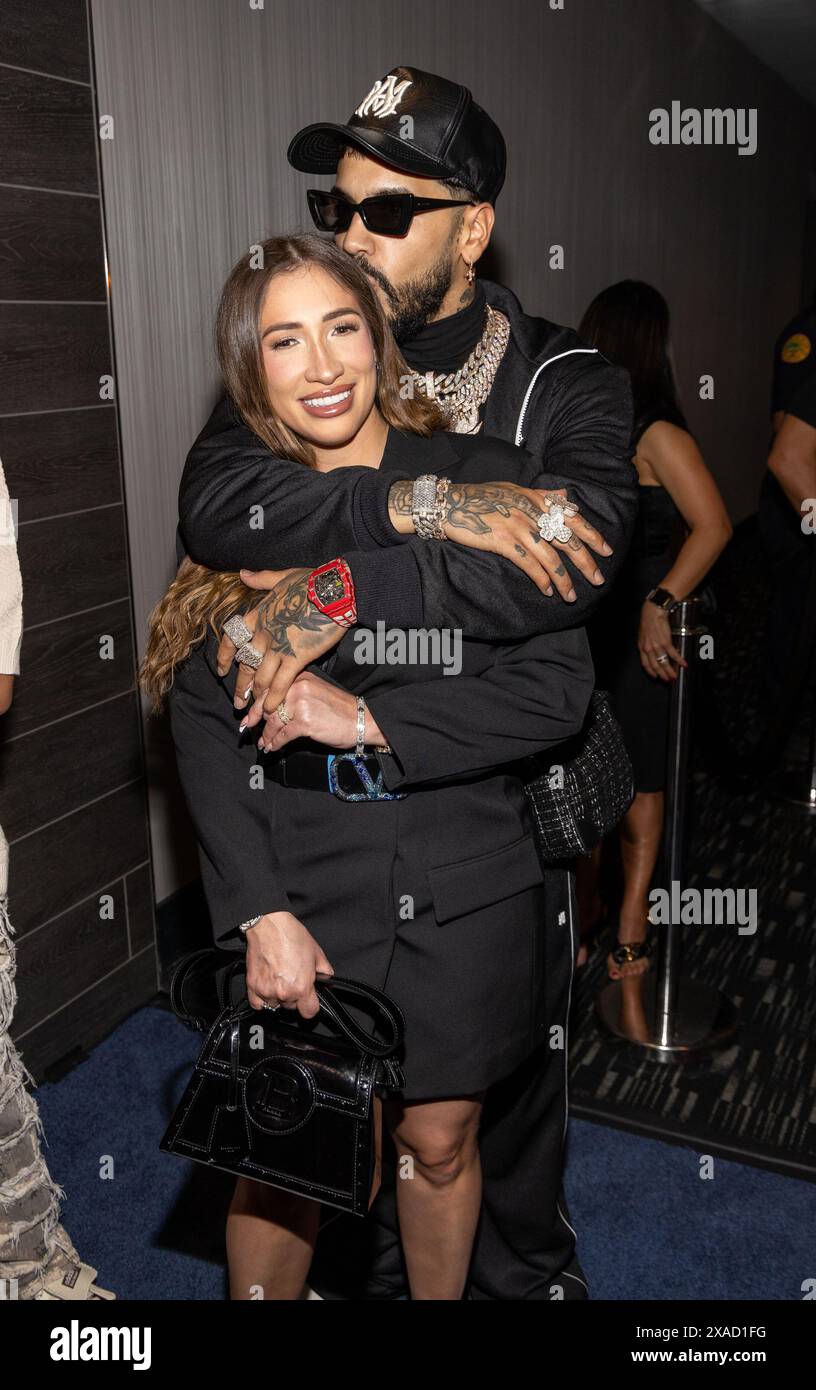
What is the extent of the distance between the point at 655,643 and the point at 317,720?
1.66 meters

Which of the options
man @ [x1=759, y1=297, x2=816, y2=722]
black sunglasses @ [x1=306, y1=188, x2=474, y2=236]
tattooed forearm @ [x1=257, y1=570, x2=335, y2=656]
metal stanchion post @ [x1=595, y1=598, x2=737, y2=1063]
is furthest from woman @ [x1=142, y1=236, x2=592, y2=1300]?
man @ [x1=759, y1=297, x2=816, y2=722]

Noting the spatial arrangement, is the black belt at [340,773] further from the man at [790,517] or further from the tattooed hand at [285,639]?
the man at [790,517]

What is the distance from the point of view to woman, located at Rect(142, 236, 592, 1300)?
1593 mm

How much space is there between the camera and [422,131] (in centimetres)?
185

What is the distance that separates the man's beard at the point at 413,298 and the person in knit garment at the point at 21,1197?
0.76 metres

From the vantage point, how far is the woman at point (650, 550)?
9.94ft

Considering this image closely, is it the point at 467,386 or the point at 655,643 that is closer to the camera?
the point at 467,386

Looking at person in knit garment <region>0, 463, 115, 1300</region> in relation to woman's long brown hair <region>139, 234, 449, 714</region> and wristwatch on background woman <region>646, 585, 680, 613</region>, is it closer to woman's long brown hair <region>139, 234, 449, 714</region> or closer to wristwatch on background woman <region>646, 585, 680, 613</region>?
woman's long brown hair <region>139, 234, 449, 714</region>

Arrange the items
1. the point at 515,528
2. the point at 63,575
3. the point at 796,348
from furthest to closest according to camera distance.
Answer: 1. the point at 796,348
2. the point at 63,575
3. the point at 515,528

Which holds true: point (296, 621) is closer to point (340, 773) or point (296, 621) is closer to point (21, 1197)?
point (340, 773)

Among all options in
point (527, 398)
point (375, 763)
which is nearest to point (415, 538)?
point (375, 763)

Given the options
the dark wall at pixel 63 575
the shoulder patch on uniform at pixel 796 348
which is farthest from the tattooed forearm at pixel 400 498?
the shoulder patch on uniform at pixel 796 348
